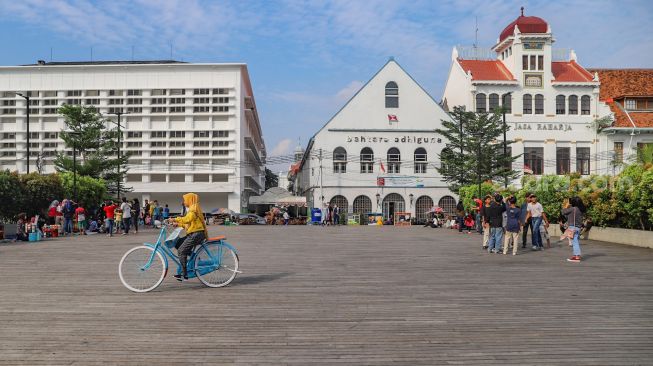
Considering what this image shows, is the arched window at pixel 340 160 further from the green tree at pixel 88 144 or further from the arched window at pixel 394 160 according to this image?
the green tree at pixel 88 144

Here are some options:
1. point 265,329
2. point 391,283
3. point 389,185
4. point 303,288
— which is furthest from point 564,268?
point 389,185

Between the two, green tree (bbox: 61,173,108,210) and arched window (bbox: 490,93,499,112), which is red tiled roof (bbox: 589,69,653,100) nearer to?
arched window (bbox: 490,93,499,112)

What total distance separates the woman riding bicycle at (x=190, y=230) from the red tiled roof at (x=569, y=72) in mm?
58384

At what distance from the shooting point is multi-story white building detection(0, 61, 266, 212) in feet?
264

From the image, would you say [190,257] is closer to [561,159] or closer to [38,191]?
[38,191]

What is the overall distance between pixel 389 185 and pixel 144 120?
3906 centimetres

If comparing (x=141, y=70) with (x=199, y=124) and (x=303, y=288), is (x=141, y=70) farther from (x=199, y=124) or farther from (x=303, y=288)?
(x=303, y=288)

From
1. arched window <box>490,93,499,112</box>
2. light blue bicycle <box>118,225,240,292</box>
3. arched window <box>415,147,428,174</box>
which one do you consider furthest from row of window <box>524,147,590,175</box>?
light blue bicycle <box>118,225,240,292</box>

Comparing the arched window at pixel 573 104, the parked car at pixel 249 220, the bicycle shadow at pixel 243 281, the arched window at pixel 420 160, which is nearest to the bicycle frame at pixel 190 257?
the bicycle shadow at pixel 243 281

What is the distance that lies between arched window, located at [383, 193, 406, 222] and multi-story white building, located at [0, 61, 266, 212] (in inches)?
1055

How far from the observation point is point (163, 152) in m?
81.3

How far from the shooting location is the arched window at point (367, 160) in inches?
2336

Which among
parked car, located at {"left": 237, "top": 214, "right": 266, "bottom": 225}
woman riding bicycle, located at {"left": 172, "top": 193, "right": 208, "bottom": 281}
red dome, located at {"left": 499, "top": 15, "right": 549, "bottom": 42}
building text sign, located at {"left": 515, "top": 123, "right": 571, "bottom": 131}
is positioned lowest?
parked car, located at {"left": 237, "top": 214, "right": 266, "bottom": 225}

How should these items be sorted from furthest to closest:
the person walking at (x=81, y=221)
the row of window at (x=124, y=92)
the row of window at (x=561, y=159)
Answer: the row of window at (x=124, y=92) < the row of window at (x=561, y=159) < the person walking at (x=81, y=221)
